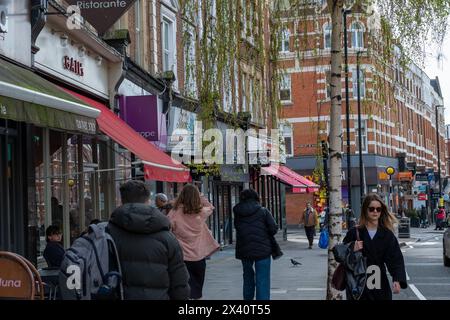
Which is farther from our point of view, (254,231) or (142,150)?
(142,150)

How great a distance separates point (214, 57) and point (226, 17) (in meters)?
0.56

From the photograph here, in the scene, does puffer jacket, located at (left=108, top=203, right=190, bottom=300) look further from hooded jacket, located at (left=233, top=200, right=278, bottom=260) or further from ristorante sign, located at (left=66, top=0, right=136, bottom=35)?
ristorante sign, located at (left=66, top=0, right=136, bottom=35)

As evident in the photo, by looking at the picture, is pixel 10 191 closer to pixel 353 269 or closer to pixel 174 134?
pixel 353 269

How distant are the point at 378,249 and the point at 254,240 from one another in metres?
3.32

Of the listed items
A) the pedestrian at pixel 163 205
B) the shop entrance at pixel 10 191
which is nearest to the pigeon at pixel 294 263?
the pedestrian at pixel 163 205

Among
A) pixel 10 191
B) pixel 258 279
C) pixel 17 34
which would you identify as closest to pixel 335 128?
pixel 258 279

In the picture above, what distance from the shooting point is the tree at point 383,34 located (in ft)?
31.9

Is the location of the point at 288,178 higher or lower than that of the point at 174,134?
lower

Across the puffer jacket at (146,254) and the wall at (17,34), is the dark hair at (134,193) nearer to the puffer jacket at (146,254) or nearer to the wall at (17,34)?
the puffer jacket at (146,254)

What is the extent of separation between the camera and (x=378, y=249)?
25.9 ft

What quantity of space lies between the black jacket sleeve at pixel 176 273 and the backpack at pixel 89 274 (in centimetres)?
39

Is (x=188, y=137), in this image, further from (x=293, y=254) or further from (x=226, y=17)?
(x=226, y=17)

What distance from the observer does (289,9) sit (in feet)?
33.8
